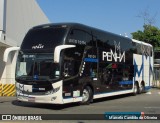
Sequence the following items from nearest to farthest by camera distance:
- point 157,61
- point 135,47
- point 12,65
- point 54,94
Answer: point 54,94 < point 135,47 < point 12,65 < point 157,61

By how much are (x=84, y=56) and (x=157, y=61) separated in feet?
122

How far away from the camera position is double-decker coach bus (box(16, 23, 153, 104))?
16672 millimetres

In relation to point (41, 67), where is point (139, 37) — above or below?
above

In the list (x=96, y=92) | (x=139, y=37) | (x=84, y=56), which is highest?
(x=139, y=37)

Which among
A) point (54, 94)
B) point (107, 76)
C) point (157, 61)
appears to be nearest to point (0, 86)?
point (107, 76)

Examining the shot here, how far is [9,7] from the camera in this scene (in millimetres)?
32375

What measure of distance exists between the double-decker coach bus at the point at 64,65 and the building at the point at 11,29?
7875mm

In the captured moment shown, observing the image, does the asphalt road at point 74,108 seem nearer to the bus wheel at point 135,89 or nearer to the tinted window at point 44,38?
the tinted window at point 44,38

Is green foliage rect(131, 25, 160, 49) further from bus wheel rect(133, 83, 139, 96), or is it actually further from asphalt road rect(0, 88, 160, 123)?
asphalt road rect(0, 88, 160, 123)

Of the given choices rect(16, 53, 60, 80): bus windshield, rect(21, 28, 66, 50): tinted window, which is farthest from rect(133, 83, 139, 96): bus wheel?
rect(16, 53, 60, 80): bus windshield

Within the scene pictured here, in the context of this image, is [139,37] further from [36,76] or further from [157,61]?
[36,76]

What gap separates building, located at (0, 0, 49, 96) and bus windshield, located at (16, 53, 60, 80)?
8423mm

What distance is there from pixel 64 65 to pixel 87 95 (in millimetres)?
2680

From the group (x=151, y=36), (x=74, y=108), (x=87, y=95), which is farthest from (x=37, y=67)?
(x=151, y=36)
